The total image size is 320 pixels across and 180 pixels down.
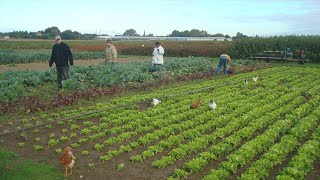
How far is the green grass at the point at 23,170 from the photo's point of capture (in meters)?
6.43

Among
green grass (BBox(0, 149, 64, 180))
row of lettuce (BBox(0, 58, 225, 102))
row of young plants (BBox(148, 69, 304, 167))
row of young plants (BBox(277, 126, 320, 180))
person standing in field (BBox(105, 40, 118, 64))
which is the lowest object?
green grass (BBox(0, 149, 64, 180))

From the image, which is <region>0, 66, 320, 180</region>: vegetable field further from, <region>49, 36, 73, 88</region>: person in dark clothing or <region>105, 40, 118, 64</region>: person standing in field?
<region>105, 40, 118, 64</region>: person standing in field

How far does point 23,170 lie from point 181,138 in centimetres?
367

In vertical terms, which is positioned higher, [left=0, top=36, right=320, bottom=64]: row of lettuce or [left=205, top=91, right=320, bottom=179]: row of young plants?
[left=0, top=36, right=320, bottom=64]: row of lettuce

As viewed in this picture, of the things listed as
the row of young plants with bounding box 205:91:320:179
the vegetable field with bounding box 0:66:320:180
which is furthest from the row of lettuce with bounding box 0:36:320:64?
the row of young plants with bounding box 205:91:320:179

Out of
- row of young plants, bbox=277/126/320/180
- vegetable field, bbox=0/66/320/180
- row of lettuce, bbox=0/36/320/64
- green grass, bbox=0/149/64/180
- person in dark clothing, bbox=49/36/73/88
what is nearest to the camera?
green grass, bbox=0/149/64/180

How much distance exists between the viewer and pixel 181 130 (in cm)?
934

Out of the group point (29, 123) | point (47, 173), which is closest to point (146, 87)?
point (29, 123)

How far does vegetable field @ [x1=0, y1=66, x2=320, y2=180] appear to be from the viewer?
272 inches

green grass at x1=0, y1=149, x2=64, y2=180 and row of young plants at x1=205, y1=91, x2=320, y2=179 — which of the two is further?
row of young plants at x1=205, y1=91, x2=320, y2=179

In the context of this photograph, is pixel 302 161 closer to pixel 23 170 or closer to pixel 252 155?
pixel 252 155

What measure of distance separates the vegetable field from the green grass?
10.8 inches

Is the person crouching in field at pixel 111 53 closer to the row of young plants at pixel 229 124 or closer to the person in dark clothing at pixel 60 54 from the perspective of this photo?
the person in dark clothing at pixel 60 54

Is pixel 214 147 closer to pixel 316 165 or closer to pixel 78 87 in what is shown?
pixel 316 165
